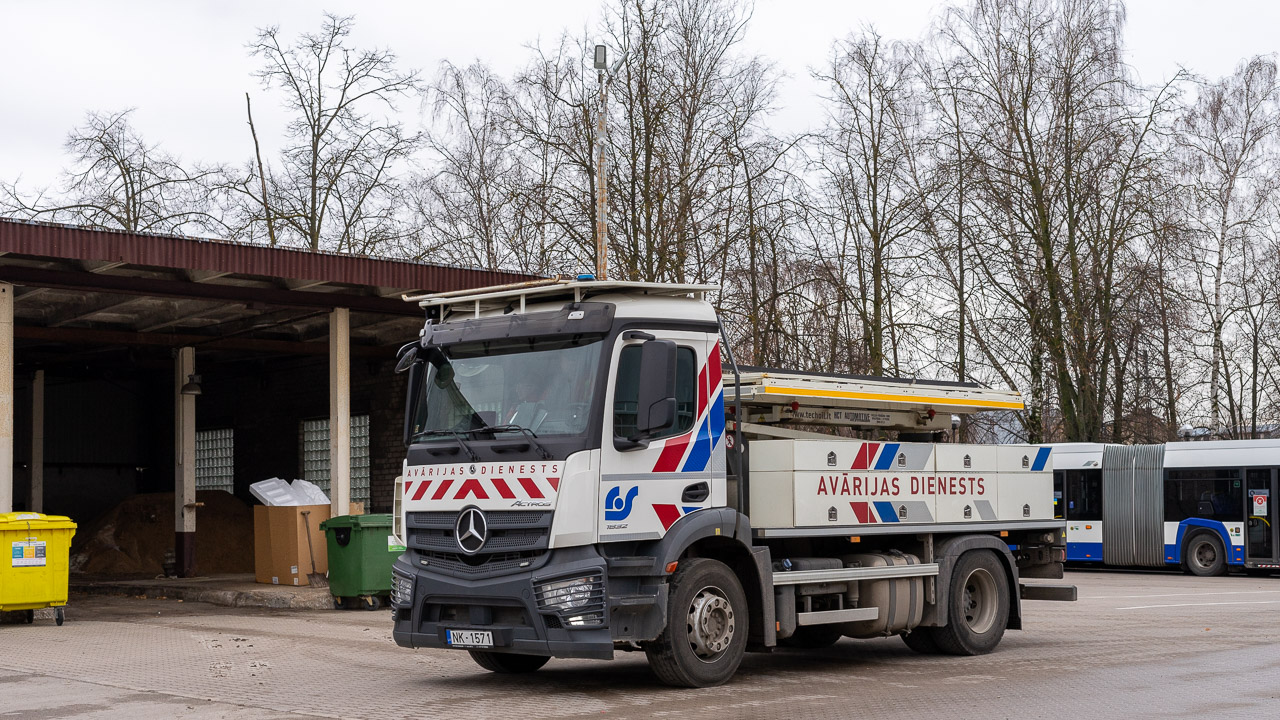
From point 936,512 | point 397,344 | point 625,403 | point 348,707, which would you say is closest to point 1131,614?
point 936,512

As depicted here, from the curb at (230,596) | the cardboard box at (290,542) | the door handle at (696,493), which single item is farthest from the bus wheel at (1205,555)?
the door handle at (696,493)

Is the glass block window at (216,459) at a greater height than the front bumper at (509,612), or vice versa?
the glass block window at (216,459)

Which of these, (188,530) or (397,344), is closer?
(188,530)

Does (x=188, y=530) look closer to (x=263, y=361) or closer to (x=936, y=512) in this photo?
(x=263, y=361)

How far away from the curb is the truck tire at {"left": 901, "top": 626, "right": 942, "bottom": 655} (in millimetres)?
7923

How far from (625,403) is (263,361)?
1940 cm

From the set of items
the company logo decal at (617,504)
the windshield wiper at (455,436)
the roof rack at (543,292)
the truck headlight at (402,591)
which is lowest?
the truck headlight at (402,591)

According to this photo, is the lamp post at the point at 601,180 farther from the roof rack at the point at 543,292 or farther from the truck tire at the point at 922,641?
the roof rack at the point at 543,292

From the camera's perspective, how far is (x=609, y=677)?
10.6 m

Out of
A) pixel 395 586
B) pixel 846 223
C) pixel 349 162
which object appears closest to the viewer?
pixel 395 586

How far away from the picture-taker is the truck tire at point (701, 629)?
9477 millimetres

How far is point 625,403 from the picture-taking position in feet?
30.8

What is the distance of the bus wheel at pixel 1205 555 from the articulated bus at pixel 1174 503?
0.06ft

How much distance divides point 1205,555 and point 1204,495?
3.82 feet
